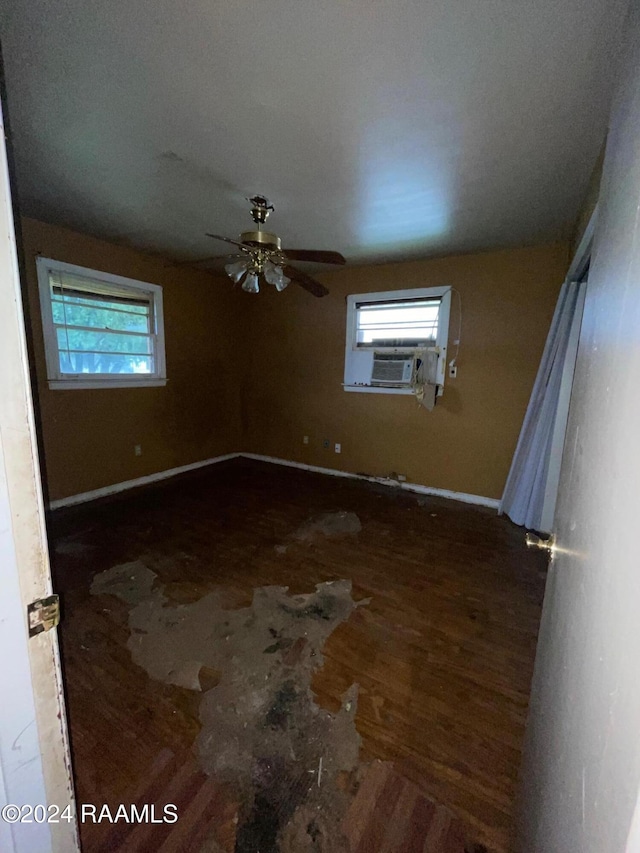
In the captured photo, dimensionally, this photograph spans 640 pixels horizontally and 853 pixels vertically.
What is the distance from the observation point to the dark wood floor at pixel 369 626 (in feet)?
4.13

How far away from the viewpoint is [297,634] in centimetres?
183

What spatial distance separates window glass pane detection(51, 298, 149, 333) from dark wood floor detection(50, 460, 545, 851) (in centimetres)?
178

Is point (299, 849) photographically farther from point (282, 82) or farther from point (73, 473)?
point (73, 473)

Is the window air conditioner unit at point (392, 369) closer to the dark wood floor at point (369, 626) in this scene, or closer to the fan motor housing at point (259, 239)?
the dark wood floor at point (369, 626)

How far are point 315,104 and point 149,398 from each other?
3345 millimetres

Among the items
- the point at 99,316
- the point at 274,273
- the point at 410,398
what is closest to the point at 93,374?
the point at 99,316

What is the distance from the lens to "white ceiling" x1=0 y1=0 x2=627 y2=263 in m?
1.15

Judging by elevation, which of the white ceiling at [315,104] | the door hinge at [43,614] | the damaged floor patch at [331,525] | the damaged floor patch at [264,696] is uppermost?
the white ceiling at [315,104]

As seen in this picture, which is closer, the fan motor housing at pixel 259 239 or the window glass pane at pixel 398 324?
the fan motor housing at pixel 259 239

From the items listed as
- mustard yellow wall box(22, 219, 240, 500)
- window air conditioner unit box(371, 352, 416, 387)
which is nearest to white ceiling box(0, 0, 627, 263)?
mustard yellow wall box(22, 219, 240, 500)

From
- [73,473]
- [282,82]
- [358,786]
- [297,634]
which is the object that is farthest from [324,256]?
[73,473]

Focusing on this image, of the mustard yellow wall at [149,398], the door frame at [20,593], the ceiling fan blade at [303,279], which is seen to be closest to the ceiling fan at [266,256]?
the ceiling fan blade at [303,279]

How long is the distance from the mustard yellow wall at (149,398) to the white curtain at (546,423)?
3.74 meters

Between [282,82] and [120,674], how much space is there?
8.75 ft
